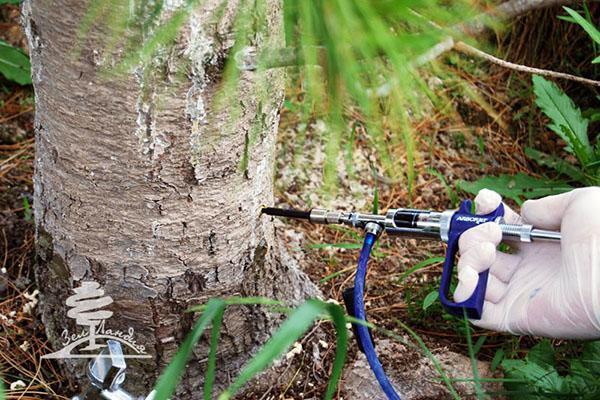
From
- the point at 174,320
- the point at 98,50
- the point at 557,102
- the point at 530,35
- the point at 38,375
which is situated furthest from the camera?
the point at 530,35

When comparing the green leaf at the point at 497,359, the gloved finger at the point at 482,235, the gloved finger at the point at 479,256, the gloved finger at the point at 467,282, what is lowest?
the green leaf at the point at 497,359

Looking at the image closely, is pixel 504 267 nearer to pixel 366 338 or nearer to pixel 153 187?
pixel 366 338

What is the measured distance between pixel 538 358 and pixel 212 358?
2.73ft

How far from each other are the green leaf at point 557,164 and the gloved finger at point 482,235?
817 millimetres

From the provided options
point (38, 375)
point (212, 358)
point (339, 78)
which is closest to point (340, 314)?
point (212, 358)

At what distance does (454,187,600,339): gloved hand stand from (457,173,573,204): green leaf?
1.67 ft

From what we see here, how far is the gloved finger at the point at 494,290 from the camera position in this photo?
1468 mm

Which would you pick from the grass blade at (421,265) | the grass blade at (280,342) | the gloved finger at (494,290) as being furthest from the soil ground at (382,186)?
the grass blade at (280,342)

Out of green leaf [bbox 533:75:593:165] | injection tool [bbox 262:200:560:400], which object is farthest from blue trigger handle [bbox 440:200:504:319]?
green leaf [bbox 533:75:593:165]

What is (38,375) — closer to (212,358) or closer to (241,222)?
(241,222)

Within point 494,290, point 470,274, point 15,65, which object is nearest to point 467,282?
point 470,274

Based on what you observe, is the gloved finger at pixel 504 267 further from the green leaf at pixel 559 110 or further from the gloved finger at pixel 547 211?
the green leaf at pixel 559 110

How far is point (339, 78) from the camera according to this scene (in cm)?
69

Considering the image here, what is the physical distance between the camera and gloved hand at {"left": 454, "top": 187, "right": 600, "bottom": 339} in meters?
1.31
